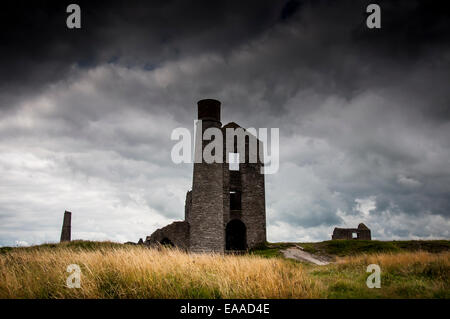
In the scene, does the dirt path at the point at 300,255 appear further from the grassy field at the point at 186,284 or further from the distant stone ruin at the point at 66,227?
the distant stone ruin at the point at 66,227

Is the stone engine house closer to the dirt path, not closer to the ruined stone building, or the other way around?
the dirt path

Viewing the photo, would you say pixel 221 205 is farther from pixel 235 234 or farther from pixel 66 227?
pixel 66 227

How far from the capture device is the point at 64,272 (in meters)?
7.62

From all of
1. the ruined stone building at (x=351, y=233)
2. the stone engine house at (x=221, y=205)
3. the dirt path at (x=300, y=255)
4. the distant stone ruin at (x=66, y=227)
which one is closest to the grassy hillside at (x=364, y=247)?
the dirt path at (x=300, y=255)

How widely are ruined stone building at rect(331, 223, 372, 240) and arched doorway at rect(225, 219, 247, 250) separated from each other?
33.9 feet

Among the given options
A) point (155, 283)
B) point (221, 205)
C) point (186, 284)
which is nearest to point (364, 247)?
point (221, 205)

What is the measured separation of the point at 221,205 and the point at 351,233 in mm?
14871

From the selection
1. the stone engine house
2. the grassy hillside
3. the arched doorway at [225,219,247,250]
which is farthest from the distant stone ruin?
the grassy hillside

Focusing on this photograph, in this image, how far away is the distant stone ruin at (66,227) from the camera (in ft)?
96.0

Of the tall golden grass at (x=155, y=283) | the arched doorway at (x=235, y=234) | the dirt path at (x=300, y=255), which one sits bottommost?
the dirt path at (x=300, y=255)

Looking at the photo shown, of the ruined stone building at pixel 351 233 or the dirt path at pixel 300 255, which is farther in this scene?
the ruined stone building at pixel 351 233
